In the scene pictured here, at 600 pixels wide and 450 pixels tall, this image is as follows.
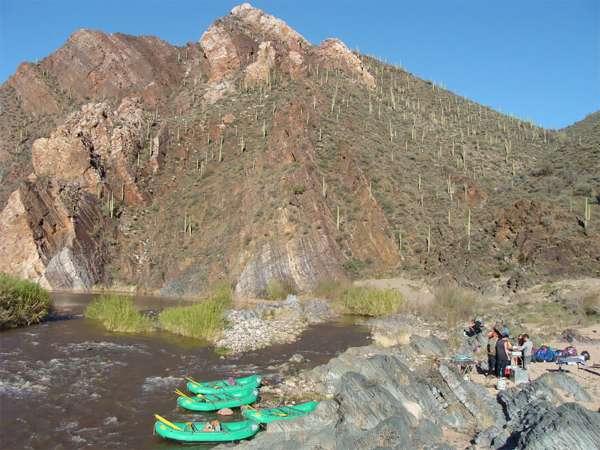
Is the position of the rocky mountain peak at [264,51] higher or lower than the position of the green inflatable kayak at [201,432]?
higher

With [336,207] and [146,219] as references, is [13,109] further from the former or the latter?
[336,207]

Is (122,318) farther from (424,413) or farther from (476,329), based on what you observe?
(424,413)

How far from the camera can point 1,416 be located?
12.1 meters

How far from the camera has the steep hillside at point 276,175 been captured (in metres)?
40.5

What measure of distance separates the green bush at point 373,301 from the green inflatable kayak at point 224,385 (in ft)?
59.6

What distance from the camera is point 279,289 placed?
3706cm

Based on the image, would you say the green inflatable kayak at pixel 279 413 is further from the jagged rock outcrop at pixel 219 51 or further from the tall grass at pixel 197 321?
the jagged rock outcrop at pixel 219 51

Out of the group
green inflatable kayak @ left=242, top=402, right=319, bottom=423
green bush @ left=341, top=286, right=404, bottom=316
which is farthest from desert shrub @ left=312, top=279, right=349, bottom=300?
green inflatable kayak @ left=242, top=402, right=319, bottom=423

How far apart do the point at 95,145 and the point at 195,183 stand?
13765 millimetres

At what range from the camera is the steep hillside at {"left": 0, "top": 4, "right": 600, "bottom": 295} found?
4047cm

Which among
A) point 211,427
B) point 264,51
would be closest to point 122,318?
point 211,427

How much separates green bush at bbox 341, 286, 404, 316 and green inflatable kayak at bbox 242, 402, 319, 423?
66.8ft

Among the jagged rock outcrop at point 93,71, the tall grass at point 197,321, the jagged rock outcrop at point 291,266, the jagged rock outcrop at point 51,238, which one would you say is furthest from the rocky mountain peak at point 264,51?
the tall grass at point 197,321

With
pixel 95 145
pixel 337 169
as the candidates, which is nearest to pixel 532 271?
pixel 337 169
